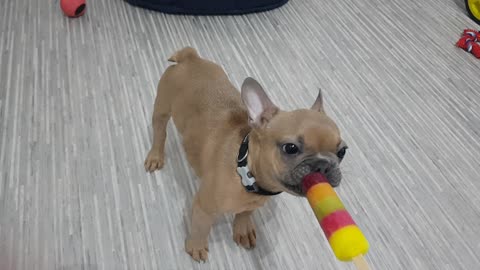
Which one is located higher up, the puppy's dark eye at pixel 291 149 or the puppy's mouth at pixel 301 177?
the puppy's dark eye at pixel 291 149

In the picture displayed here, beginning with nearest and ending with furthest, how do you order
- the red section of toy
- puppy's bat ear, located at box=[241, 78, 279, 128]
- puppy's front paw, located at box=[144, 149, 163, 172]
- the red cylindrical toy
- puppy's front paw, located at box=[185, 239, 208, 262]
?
puppy's bat ear, located at box=[241, 78, 279, 128] → puppy's front paw, located at box=[185, 239, 208, 262] → puppy's front paw, located at box=[144, 149, 163, 172] → the red cylindrical toy → the red section of toy

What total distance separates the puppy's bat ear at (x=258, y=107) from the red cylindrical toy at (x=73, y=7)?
1.42m

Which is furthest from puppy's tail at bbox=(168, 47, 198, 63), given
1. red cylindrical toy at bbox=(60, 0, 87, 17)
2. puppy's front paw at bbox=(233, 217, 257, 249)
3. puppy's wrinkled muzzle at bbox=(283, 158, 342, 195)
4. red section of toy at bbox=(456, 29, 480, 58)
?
red section of toy at bbox=(456, 29, 480, 58)

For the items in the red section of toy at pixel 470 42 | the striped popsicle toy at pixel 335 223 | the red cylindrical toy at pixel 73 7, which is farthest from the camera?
the red section of toy at pixel 470 42

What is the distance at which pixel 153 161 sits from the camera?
1.63 metres

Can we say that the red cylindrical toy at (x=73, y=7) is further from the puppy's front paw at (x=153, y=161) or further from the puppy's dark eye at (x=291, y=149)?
the puppy's dark eye at (x=291, y=149)

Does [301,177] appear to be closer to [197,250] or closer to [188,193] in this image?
[197,250]

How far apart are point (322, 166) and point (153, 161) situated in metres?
0.80

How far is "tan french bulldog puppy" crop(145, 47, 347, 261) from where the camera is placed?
3.38 ft

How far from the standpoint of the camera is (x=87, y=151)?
5.48 ft

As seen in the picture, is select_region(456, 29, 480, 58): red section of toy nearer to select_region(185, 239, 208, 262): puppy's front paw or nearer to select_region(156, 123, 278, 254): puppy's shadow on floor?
select_region(156, 123, 278, 254): puppy's shadow on floor

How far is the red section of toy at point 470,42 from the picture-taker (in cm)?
238

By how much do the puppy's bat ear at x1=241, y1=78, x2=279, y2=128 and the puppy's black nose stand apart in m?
0.19

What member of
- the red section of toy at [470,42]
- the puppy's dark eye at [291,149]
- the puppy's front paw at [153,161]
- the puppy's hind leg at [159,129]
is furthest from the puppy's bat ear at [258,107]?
the red section of toy at [470,42]
